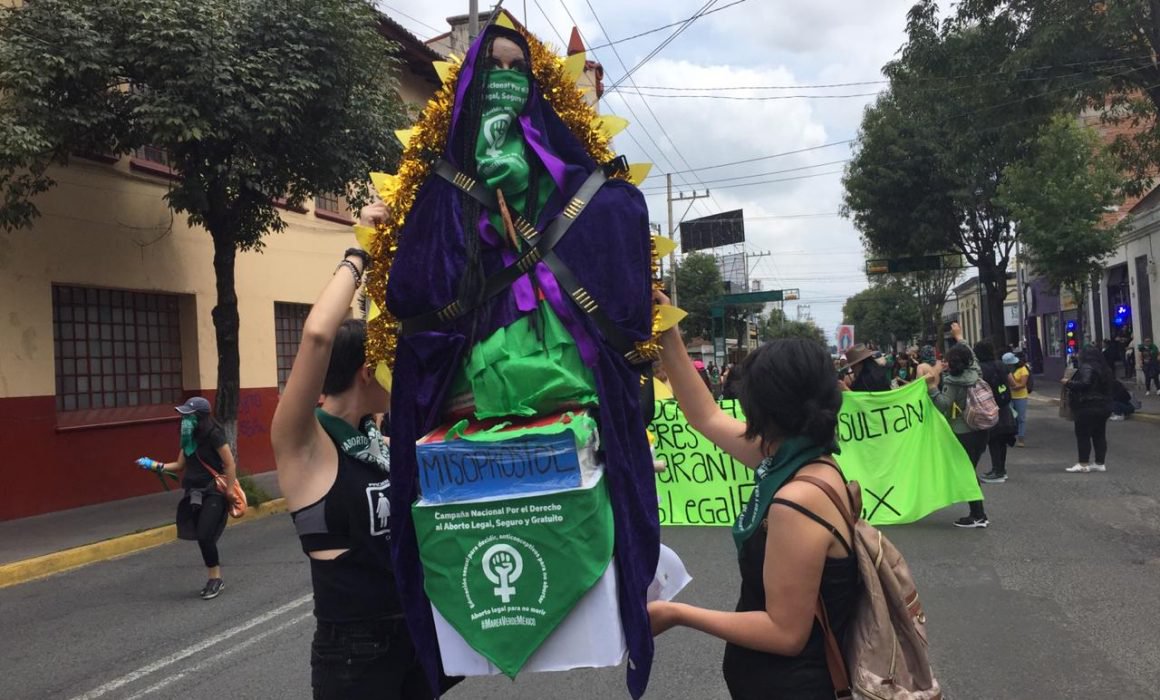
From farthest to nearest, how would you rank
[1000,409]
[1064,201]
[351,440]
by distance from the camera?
[1064,201]
[1000,409]
[351,440]

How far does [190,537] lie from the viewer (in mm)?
7371

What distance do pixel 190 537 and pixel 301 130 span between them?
5.80 meters

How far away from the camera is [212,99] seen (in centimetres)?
1017

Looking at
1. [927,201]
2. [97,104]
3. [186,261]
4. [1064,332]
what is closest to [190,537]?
[97,104]

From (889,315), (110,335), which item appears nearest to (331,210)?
(110,335)

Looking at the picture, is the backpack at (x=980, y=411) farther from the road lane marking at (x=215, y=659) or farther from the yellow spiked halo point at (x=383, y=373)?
the yellow spiked halo point at (x=383, y=373)

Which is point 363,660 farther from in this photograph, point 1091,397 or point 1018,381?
point 1018,381

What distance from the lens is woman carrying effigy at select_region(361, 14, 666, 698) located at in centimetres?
183

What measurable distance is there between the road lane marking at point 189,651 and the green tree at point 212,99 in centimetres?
562

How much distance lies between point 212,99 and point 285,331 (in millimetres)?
7723

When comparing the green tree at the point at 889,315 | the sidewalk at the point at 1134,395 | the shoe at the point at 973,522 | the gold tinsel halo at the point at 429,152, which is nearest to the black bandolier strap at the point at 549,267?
the gold tinsel halo at the point at 429,152

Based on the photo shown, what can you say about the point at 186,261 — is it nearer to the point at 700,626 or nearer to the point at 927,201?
the point at 700,626

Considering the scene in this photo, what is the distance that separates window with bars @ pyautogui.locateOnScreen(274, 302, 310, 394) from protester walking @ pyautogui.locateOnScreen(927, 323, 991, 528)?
11.7 m

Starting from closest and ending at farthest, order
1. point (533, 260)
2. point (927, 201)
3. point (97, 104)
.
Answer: point (533, 260) < point (97, 104) < point (927, 201)
